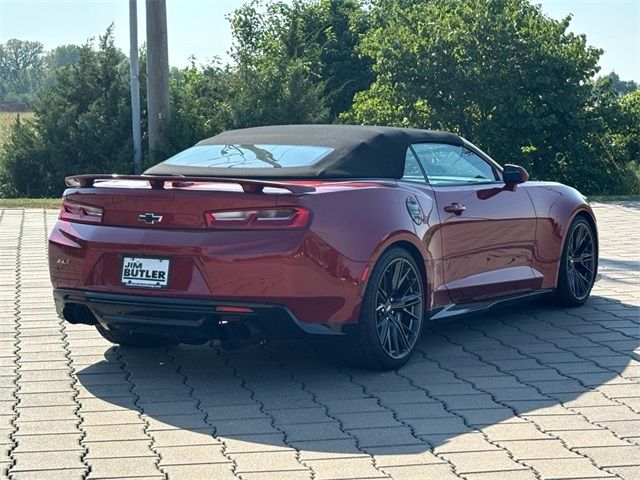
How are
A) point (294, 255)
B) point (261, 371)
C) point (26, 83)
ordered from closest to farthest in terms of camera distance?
point (294, 255) < point (261, 371) < point (26, 83)

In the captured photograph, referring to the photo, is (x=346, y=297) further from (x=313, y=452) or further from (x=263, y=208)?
(x=313, y=452)

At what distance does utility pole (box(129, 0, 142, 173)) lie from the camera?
21.1 meters

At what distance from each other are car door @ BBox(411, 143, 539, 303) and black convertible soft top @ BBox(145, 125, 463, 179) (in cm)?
21

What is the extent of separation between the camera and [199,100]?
902 inches

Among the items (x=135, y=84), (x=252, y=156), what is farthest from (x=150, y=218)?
(x=135, y=84)

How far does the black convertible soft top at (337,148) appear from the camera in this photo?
24.3 ft

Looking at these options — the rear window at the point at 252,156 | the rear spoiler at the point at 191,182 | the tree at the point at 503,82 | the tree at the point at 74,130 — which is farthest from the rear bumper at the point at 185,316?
the tree at the point at 503,82

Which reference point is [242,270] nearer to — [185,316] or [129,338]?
[185,316]

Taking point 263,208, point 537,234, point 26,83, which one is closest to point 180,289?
point 263,208

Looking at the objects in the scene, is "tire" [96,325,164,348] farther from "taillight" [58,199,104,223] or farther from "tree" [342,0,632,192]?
"tree" [342,0,632,192]

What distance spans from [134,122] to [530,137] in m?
7.13

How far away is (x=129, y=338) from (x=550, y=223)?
3.14 metres

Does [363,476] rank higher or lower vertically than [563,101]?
lower

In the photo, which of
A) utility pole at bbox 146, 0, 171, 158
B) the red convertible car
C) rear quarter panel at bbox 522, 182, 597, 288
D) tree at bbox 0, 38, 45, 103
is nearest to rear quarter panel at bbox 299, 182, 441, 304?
the red convertible car
